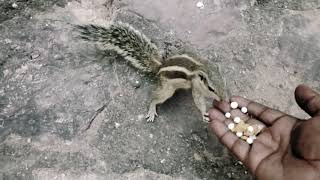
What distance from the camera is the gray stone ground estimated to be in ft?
11.4

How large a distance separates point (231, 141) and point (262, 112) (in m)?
0.31

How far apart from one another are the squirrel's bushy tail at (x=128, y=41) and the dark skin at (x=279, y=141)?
0.61 meters

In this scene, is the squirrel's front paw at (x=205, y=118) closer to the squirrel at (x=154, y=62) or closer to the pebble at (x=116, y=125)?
the squirrel at (x=154, y=62)

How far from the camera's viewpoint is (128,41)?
372 cm

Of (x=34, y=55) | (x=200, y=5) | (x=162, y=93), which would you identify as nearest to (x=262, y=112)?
(x=162, y=93)

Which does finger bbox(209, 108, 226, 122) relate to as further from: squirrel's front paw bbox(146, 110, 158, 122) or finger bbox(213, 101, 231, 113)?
squirrel's front paw bbox(146, 110, 158, 122)

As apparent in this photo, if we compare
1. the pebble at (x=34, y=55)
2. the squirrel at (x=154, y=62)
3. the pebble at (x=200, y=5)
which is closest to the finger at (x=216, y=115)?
the squirrel at (x=154, y=62)

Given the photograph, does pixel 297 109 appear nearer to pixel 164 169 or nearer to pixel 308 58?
pixel 308 58

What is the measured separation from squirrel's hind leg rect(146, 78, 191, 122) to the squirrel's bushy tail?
0.16 m

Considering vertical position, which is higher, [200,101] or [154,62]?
[154,62]

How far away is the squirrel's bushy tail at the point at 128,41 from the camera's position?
371 cm

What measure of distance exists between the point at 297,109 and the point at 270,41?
0.64 m

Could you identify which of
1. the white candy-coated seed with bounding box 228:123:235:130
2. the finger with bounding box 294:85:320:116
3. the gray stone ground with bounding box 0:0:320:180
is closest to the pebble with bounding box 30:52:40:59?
the gray stone ground with bounding box 0:0:320:180

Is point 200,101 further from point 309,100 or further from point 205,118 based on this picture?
point 309,100
